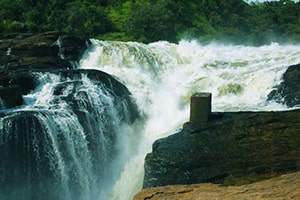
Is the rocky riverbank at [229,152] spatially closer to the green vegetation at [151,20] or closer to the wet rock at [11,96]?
the wet rock at [11,96]

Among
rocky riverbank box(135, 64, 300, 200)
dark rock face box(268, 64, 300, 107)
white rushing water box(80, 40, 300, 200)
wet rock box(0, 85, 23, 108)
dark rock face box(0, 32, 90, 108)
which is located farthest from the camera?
dark rock face box(0, 32, 90, 108)

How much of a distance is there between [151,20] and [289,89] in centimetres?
1643

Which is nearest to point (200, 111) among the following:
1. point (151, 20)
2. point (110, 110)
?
point (110, 110)

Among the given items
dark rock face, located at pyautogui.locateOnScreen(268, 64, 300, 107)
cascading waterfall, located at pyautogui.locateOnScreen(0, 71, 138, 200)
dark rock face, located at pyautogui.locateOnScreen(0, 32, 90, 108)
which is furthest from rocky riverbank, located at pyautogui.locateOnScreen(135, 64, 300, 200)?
dark rock face, located at pyautogui.locateOnScreen(0, 32, 90, 108)

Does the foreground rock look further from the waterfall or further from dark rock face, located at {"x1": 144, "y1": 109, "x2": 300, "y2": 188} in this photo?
the waterfall

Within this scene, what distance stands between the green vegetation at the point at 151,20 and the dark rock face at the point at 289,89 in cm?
1423

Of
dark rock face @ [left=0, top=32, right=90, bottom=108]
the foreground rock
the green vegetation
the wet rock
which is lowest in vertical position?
the foreground rock

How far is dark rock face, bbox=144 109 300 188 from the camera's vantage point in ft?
30.3

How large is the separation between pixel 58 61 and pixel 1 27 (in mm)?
9258

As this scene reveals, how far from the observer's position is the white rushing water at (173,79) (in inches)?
582

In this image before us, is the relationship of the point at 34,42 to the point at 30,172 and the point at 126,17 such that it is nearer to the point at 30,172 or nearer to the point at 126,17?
the point at 30,172

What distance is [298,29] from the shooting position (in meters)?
40.2

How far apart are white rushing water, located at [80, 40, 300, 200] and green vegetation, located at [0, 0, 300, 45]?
5.96 metres

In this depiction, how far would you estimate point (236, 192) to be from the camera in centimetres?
410
